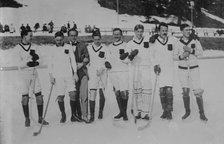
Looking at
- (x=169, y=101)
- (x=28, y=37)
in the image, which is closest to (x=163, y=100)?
(x=169, y=101)

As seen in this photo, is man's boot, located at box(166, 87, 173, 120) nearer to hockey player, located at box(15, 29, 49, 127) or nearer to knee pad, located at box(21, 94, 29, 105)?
hockey player, located at box(15, 29, 49, 127)

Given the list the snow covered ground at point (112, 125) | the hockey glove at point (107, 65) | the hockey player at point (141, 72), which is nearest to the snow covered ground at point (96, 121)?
the snow covered ground at point (112, 125)

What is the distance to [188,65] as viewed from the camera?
3281 mm

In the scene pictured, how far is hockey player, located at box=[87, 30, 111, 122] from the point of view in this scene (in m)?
3.25

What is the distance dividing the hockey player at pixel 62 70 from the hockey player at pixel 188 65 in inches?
35.6

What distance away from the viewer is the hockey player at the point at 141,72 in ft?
10.7

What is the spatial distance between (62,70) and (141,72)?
68cm

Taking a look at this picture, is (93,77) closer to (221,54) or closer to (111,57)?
(111,57)

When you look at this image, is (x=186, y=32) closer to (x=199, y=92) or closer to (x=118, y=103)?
(x=199, y=92)

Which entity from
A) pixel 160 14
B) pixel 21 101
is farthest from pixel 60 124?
pixel 160 14

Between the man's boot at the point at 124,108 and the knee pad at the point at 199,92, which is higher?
the knee pad at the point at 199,92

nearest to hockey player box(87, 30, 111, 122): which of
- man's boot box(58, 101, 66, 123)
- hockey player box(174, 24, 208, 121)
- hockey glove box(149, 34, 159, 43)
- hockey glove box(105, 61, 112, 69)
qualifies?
hockey glove box(105, 61, 112, 69)

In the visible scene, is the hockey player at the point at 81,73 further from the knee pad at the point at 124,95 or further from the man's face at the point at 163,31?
the man's face at the point at 163,31

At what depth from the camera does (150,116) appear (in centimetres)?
326
